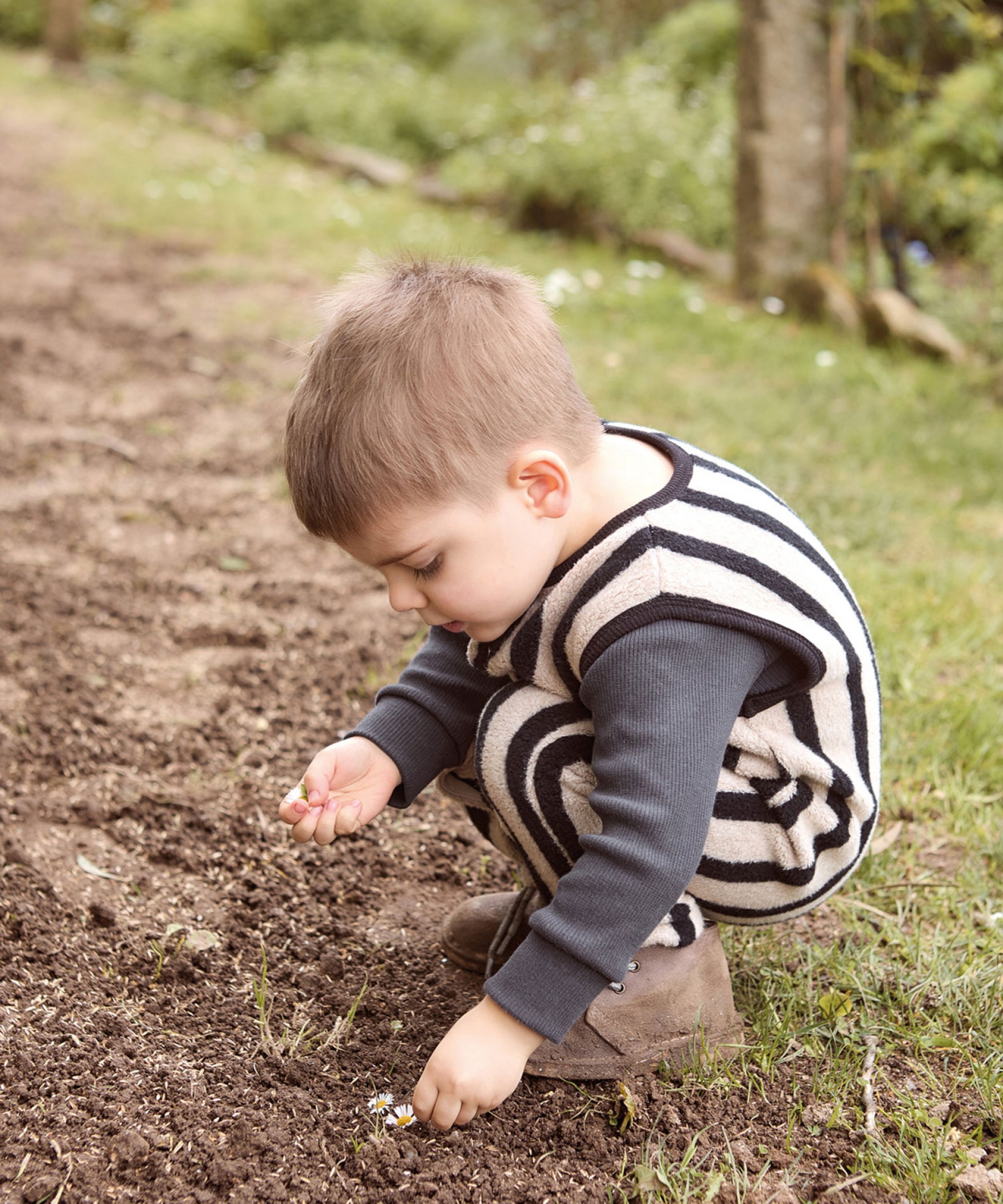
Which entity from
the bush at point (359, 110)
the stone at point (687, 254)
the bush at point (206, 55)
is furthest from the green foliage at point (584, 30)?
the stone at point (687, 254)

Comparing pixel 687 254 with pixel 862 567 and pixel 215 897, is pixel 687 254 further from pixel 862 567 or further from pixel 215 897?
pixel 215 897

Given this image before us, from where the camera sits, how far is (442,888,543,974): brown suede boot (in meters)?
1.69

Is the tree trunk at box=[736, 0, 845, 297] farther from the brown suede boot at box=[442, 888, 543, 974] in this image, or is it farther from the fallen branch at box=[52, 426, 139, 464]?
the brown suede boot at box=[442, 888, 543, 974]

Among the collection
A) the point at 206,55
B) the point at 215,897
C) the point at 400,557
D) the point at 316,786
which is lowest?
the point at 206,55

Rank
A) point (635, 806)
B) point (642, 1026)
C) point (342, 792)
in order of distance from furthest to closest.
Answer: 1. point (342, 792)
2. point (642, 1026)
3. point (635, 806)

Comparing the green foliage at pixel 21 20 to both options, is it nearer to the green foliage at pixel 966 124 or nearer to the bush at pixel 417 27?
the bush at pixel 417 27

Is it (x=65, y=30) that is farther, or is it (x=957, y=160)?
(x=65, y=30)

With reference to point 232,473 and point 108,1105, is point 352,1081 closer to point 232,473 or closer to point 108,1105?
point 108,1105

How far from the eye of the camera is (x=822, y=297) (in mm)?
5055

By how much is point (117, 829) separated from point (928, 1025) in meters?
1.27

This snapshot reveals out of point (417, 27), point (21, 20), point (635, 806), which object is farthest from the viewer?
point (21, 20)

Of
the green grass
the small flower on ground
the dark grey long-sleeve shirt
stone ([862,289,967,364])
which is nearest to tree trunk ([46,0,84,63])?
the green grass

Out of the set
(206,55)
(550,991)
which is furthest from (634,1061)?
(206,55)

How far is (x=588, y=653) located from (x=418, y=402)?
344mm
